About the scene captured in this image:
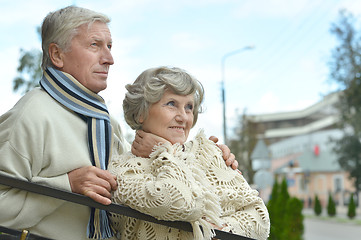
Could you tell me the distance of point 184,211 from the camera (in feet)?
7.24

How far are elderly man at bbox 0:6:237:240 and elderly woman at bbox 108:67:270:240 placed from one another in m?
0.10

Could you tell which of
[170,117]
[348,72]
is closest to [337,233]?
[348,72]

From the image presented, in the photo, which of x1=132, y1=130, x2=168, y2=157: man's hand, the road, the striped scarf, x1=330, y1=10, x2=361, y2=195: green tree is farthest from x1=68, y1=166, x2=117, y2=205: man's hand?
x1=330, y1=10, x2=361, y2=195: green tree

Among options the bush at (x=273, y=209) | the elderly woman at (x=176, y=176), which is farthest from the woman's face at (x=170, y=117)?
the bush at (x=273, y=209)

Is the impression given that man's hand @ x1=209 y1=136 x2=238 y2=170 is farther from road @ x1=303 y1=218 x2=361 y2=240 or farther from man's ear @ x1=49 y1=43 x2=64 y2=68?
road @ x1=303 y1=218 x2=361 y2=240

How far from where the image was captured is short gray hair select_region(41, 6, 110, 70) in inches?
102

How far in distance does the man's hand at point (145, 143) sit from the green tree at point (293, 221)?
9.90 metres

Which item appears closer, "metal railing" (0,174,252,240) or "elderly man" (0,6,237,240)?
"metal railing" (0,174,252,240)

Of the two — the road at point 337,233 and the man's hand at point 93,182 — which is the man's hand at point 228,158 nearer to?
the man's hand at point 93,182

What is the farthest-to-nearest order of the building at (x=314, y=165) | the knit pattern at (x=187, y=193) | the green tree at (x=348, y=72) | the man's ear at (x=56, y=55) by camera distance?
the building at (x=314, y=165), the green tree at (x=348, y=72), the man's ear at (x=56, y=55), the knit pattern at (x=187, y=193)

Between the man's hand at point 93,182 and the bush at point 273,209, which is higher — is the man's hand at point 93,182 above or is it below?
above

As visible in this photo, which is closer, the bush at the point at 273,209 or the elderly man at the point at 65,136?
the elderly man at the point at 65,136

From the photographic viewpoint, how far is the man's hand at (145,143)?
262 centimetres

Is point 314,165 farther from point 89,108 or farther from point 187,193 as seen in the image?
point 187,193
